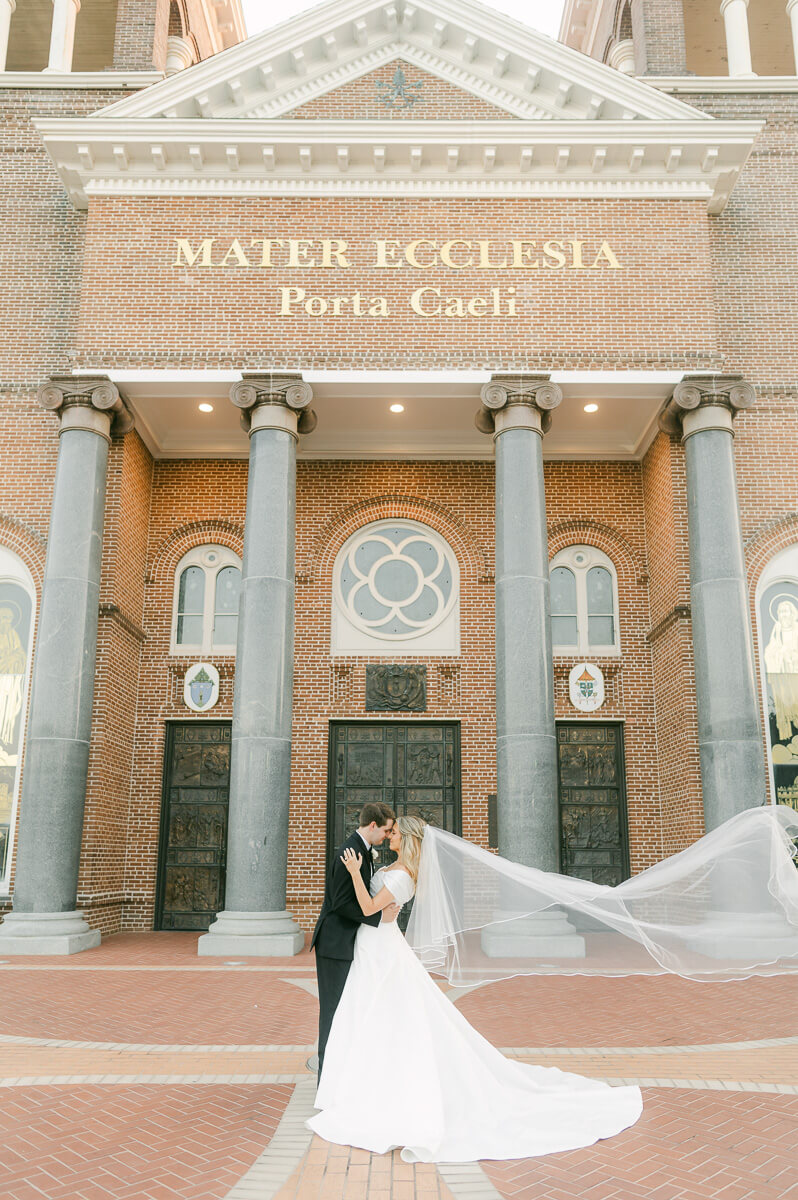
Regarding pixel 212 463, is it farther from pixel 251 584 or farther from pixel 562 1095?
pixel 562 1095

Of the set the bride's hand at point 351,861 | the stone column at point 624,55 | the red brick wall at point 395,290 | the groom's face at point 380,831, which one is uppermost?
the stone column at point 624,55

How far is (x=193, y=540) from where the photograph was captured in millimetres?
18531

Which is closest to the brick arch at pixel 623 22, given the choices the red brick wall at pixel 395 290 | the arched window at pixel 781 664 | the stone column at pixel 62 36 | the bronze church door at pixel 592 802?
the red brick wall at pixel 395 290

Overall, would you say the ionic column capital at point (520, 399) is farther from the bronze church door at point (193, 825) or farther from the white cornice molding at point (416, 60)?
the bronze church door at point (193, 825)

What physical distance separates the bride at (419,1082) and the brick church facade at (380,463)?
7.76m

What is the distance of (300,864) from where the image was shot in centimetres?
1703

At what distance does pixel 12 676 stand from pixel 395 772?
686 centimetres

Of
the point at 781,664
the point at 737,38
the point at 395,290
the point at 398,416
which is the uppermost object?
the point at 737,38

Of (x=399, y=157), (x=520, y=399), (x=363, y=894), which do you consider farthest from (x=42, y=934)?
(x=399, y=157)

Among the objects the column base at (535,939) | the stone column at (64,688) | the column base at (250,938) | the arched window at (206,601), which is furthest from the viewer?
the arched window at (206,601)

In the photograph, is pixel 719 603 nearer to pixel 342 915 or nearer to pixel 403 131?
pixel 403 131

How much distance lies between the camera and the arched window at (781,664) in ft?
52.6

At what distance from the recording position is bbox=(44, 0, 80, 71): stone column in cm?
2012

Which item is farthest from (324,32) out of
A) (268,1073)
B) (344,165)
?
(268,1073)
